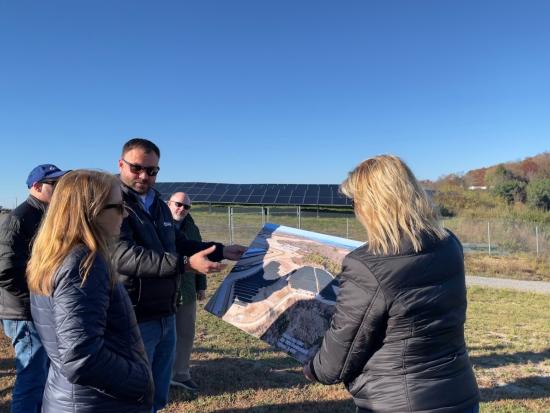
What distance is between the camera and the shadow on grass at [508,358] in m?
5.54

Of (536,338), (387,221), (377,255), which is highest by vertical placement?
(387,221)

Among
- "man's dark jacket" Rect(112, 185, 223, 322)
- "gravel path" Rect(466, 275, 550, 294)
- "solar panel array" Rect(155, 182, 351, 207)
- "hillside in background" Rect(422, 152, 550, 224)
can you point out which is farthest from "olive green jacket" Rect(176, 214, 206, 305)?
"hillside in background" Rect(422, 152, 550, 224)

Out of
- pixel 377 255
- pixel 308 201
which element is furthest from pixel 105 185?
pixel 308 201

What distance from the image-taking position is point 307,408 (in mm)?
4133

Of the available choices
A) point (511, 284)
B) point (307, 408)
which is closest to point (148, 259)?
point (307, 408)

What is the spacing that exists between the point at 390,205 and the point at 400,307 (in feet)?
1.29

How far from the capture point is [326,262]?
282 centimetres

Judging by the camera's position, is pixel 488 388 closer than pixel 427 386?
No

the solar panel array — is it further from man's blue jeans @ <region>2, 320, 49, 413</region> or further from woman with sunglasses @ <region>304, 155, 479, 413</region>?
woman with sunglasses @ <region>304, 155, 479, 413</region>

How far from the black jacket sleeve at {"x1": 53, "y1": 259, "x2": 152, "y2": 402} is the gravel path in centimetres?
1279

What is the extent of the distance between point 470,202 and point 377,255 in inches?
1644

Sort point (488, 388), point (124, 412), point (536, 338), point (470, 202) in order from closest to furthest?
point (124, 412), point (488, 388), point (536, 338), point (470, 202)

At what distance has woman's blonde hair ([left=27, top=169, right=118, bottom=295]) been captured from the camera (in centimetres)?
164

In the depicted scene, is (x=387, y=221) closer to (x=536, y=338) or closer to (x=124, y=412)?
(x=124, y=412)
